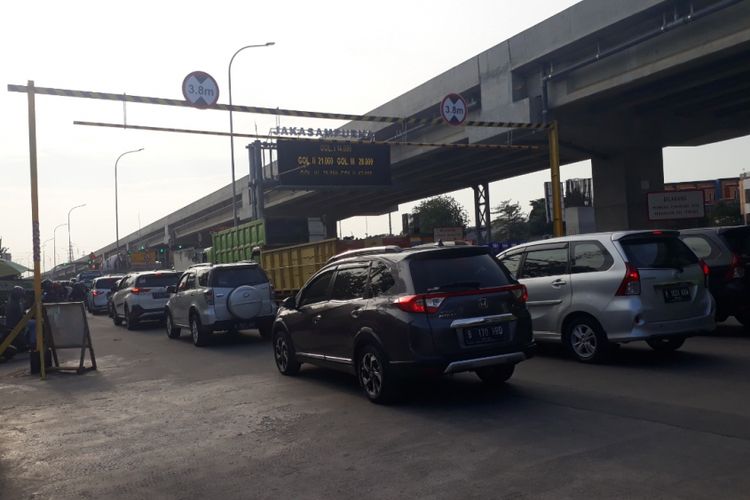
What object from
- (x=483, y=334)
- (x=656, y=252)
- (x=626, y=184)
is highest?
(x=626, y=184)

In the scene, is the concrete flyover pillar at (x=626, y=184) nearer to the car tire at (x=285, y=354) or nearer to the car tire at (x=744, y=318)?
the car tire at (x=744, y=318)

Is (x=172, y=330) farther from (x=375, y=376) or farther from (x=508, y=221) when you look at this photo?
(x=508, y=221)

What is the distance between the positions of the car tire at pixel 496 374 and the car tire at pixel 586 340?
1641mm

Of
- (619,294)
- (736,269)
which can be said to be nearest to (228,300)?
(619,294)

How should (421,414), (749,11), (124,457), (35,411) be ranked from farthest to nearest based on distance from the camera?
(749,11) < (35,411) < (421,414) < (124,457)

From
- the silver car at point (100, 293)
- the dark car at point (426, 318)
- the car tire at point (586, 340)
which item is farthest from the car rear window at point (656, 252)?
the silver car at point (100, 293)

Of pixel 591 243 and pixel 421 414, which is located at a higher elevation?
pixel 591 243

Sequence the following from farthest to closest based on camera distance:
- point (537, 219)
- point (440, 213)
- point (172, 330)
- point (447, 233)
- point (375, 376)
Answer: point (440, 213) < point (537, 219) < point (447, 233) < point (172, 330) < point (375, 376)

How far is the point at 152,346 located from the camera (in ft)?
54.5

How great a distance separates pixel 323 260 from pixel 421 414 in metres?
12.8

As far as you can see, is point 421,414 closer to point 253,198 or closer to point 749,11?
point 749,11

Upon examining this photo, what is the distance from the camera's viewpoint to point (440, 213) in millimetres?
100812

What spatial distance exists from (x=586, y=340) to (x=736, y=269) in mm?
3409

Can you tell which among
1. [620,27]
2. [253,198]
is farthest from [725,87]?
[253,198]
